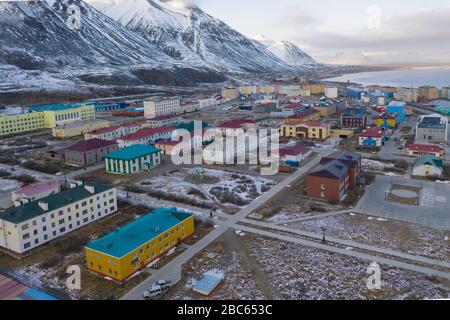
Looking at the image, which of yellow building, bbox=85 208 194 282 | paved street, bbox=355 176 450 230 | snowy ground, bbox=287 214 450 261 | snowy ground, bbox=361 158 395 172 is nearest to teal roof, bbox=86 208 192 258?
yellow building, bbox=85 208 194 282

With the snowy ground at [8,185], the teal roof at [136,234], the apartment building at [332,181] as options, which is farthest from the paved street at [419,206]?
the snowy ground at [8,185]

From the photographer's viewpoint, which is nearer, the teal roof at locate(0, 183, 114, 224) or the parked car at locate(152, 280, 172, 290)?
the parked car at locate(152, 280, 172, 290)

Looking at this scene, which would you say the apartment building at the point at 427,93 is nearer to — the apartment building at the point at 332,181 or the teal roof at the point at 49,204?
the apartment building at the point at 332,181

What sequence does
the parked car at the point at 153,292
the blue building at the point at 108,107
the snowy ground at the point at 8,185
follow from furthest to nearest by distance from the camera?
the blue building at the point at 108,107 → the snowy ground at the point at 8,185 → the parked car at the point at 153,292

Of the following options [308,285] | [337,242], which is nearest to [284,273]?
[308,285]

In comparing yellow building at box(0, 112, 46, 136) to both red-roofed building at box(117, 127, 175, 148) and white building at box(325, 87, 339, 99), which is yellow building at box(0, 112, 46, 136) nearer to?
red-roofed building at box(117, 127, 175, 148)

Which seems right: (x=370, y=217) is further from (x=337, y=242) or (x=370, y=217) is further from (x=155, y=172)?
(x=155, y=172)
